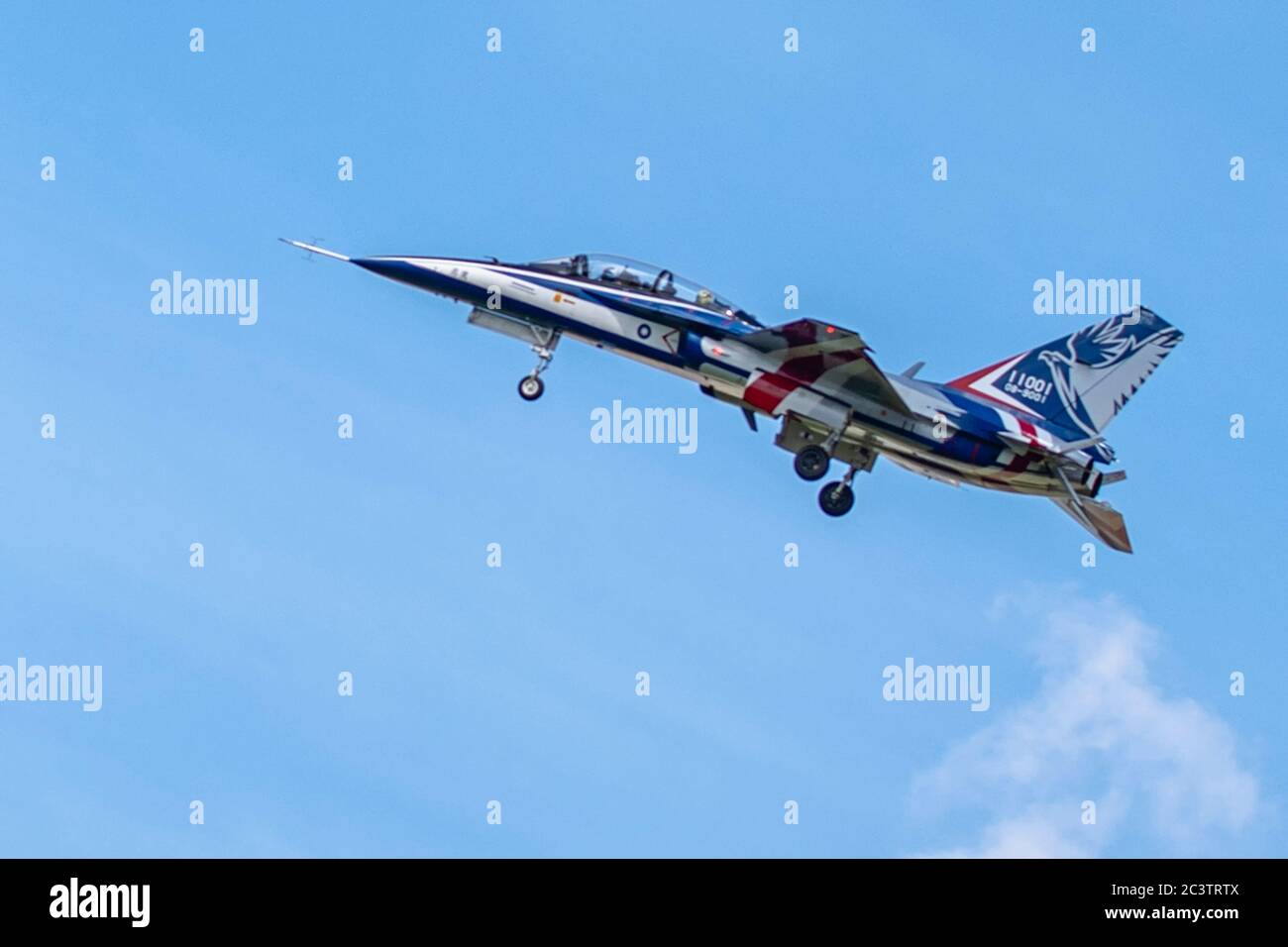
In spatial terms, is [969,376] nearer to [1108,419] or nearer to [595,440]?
[1108,419]

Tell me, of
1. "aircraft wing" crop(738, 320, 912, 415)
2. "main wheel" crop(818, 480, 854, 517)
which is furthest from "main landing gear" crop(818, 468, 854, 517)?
"aircraft wing" crop(738, 320, 912, 415)

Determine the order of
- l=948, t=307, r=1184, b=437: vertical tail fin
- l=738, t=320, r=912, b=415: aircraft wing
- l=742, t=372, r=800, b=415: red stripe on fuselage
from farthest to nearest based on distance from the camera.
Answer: l=948, t=307, r=1184, b=437: vertical tail fin < l=742, t=372, r=800, b=415: red stripe on fuselage < l=738, t=320, r=912, b=415: aircraft wing

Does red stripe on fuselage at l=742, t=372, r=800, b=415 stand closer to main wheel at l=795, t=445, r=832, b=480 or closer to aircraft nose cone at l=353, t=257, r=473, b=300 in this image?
main wheel at l=795, t=445, r=832, b=480

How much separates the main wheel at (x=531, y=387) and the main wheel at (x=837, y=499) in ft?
16.4

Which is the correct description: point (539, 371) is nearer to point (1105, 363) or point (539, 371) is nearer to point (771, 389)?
point (771, 389)

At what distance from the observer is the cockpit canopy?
109ft

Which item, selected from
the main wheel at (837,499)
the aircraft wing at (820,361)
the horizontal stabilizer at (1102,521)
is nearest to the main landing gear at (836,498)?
the main wheel at (837,499)

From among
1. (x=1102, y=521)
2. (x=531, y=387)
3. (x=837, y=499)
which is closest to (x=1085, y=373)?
(x=1102, y=521)

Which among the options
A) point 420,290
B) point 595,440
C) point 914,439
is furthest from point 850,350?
point 420,290

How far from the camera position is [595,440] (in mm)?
33406

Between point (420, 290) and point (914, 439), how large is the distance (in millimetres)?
8428

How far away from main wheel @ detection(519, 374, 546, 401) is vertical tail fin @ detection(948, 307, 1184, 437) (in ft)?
23.3

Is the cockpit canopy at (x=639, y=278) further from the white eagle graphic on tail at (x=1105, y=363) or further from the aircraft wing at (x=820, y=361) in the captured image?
the white eagle graphic on tail at (x=1105, y=363)

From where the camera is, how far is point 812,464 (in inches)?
1318
